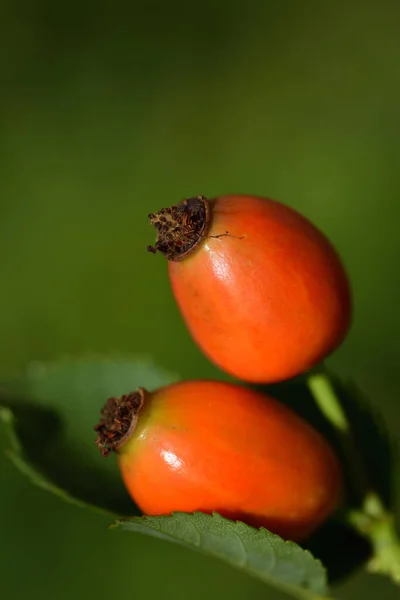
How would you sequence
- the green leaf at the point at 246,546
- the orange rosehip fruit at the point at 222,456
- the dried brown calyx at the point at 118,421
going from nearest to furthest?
the green leaf at the point at 246,546, the orange rosehip fruit at the point at 222,456, the dried brown calyx at the point at 118,421

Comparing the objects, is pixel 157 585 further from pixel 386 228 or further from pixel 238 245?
pixel 238 245

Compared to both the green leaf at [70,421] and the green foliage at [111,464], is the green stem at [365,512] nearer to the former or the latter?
the green foliage at [111,464]

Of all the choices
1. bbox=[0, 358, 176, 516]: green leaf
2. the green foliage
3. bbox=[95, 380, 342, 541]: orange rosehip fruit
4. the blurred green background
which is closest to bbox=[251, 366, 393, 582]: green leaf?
the green foliage

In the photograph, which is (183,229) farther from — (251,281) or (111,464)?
(111,464)

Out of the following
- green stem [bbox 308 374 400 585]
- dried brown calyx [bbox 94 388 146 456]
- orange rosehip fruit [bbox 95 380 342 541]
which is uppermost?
dried brown calyx [bbox 94 388 146 456]

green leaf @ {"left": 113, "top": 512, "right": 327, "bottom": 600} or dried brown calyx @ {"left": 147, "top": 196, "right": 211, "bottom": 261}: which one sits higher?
dried brown calyx @ {"left": 147, "top": 196, "right": 211, "bottom": 261}

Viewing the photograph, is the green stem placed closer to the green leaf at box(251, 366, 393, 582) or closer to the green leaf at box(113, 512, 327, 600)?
the green leaf at box(251, 366, 393, 582)

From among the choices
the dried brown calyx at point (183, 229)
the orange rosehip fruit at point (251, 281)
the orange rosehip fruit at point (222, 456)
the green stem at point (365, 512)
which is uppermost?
the dried brown calyx at point (183, 229)

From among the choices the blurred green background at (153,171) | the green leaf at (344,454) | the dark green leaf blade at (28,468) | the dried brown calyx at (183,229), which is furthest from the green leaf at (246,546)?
the blurred green background at (153,171)
